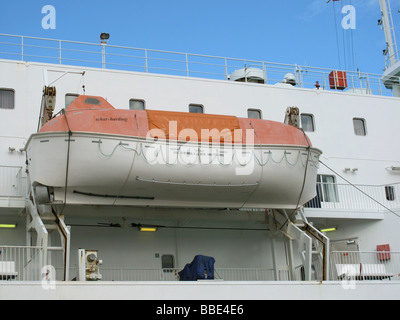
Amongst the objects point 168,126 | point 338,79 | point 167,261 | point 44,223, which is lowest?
point 167,261

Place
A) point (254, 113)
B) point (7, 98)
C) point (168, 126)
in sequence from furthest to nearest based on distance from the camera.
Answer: point (254, 113) < point (7, 98) < point (168, 126)

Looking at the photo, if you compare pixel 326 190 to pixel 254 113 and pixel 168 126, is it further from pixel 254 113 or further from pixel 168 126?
pixel 168 126

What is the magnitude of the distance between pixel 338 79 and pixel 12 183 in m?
11.3

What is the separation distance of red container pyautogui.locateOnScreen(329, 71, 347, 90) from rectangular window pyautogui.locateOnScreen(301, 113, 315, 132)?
2453mm

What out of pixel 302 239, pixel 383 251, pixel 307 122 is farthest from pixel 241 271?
pixel 307 122

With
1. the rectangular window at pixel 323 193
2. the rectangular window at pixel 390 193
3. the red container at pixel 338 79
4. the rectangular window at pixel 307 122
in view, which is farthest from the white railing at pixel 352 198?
the red container at pixel 338 79

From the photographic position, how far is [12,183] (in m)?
15.8

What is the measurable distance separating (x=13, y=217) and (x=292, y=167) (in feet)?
22.6

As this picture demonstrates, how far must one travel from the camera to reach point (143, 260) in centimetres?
1703

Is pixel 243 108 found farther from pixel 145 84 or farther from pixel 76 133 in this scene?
pixel 76 133

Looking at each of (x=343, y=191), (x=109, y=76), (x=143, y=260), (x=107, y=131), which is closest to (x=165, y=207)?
(x=143, y=260)

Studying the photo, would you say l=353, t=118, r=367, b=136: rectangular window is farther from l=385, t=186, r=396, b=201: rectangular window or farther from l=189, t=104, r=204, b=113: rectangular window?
l=189, t=104, r=204, b=113: rectangular window

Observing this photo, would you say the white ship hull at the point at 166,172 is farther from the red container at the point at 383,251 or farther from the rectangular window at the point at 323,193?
the red container at the point at 383,251

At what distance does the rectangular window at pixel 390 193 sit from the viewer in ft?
64.3
